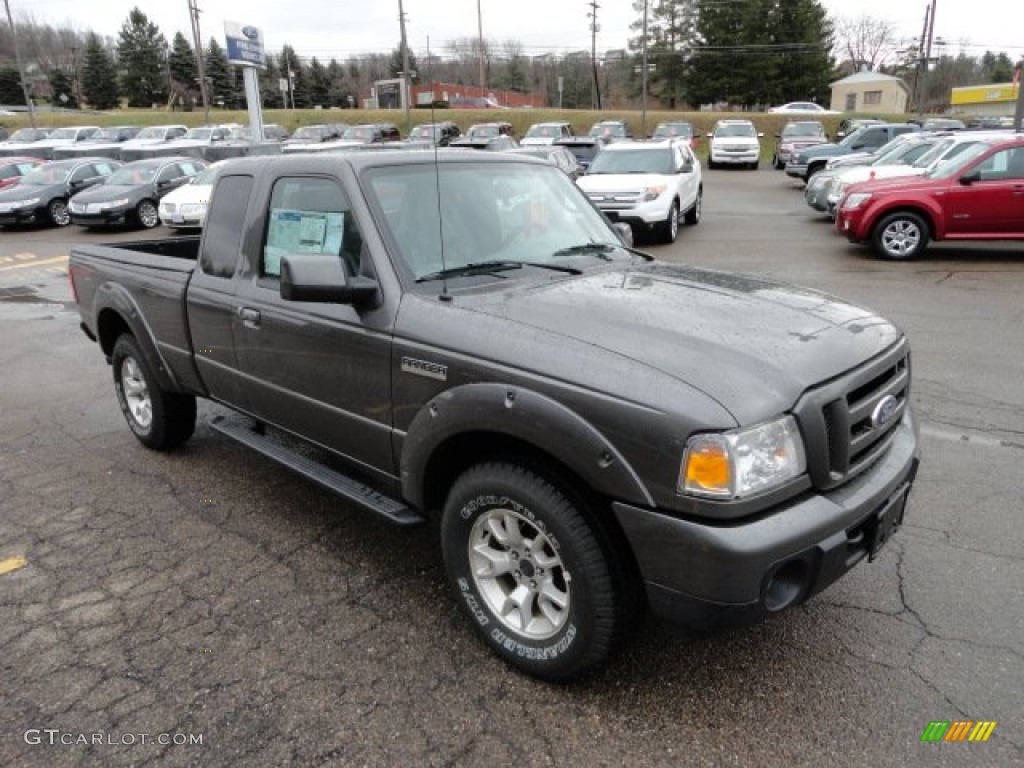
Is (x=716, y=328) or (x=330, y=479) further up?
(x=716, y=328)

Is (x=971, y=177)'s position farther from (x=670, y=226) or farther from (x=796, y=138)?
(x=796, y=138)

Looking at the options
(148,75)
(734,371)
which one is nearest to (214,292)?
(734,371)

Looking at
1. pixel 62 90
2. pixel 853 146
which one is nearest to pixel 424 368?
pixel 853 146

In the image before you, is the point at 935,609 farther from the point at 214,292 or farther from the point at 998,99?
the point at 998,99

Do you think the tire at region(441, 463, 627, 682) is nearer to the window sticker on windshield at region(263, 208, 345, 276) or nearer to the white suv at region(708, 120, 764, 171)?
the window sticker on windshield at region(263, 208, 345, 276)

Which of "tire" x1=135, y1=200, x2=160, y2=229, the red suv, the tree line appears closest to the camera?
the red suv

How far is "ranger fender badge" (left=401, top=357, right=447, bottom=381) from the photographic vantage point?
9.14 feet

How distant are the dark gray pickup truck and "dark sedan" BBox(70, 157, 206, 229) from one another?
1596 centimetres

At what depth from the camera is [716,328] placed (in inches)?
104

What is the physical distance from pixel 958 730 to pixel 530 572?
57.9 inches

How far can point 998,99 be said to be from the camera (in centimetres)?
6594

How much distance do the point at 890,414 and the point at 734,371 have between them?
2.71ft

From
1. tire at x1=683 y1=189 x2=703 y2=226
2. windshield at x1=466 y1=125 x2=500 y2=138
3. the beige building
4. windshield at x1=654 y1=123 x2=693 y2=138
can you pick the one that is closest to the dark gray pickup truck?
tire at x1=683 y1=189 x2=703 y2=226

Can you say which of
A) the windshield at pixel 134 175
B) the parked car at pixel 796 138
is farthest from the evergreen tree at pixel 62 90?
the parked car at pixel 796 138
